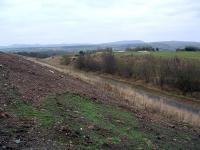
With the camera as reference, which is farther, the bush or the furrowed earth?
the bush

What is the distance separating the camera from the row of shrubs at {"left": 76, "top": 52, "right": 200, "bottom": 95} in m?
36.9

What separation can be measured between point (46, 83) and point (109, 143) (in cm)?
764

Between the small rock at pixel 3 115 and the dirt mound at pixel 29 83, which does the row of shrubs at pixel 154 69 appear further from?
the small rock at pixel 3 115

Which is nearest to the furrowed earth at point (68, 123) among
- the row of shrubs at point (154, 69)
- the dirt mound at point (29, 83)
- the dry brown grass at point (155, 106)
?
the dirt mound at point (29, 83)

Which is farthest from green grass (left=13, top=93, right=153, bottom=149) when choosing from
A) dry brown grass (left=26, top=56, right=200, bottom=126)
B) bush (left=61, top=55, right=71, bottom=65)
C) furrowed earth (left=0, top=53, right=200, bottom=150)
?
bush (left=61, top=55, right=71, bottom=65)

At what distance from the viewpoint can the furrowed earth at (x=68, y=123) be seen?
804cm

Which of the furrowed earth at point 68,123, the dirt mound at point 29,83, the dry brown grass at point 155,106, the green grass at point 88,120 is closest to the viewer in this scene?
the furrowed earth at point 68,123

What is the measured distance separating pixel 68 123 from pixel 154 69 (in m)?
34.3

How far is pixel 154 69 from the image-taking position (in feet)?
141

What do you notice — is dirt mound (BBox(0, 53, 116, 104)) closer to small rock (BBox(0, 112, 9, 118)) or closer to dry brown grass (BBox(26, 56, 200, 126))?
small rock (BBox(0, 112, 9, 118))

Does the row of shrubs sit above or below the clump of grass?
below

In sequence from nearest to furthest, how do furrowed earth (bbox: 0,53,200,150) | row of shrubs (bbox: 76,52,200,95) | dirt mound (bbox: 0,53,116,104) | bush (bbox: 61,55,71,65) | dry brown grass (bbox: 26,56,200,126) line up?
furrowed earth (bbox: 0,53,200,150), dirt mound (bbox: 0,53,116,104), dry brown grass (bbox: 26,56,200,126), row of shrubs (bbox: 76,52,200,95), bush (bbox: 61,55,71,65)

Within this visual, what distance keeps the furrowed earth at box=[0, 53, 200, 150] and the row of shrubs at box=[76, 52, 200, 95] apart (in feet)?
78.1

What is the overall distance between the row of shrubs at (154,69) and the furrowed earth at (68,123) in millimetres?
23804
